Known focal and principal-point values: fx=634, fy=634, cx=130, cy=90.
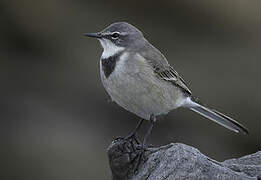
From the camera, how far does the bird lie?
8703 millimetres

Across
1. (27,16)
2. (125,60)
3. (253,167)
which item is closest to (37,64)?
(27,16)

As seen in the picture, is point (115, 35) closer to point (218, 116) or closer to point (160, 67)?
point (160, 67)

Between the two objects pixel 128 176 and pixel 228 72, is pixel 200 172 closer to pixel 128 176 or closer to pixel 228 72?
pixel 128 176

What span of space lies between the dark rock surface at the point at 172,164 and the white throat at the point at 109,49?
1.28m

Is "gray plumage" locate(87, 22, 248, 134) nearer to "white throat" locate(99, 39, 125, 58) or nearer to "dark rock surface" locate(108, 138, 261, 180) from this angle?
"white throat" locate(99, 39, 125, 58)

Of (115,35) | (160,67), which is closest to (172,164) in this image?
(160,67)

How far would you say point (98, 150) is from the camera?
1598cm

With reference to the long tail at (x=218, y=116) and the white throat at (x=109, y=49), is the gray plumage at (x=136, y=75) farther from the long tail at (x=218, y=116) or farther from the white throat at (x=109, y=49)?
the long tail at (x=218, y=116)

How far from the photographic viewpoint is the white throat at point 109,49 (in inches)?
355

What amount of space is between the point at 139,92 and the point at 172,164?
1.70 meters

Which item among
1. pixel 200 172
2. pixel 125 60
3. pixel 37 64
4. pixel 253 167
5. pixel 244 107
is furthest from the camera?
→ pixel 37 64

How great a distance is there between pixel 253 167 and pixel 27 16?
1176cm

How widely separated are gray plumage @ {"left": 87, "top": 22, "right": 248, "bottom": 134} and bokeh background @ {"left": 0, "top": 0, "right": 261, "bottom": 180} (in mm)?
6870

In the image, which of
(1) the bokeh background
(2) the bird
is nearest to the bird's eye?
(2) the bird
